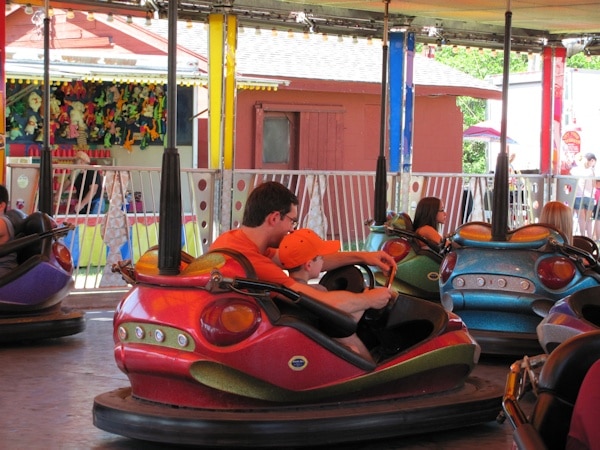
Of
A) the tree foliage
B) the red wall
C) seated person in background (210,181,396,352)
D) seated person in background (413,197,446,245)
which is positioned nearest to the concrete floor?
seated person in background (210,181,396,352)

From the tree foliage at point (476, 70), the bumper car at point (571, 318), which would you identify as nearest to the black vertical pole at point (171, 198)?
the bumper car at point (571, 318)

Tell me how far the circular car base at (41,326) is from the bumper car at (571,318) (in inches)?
90.8

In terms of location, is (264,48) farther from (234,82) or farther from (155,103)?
(234,82)

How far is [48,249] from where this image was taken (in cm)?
488

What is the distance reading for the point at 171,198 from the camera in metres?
3.26

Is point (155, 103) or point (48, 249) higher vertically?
point (155, 103)

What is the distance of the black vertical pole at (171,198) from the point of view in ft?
10.6

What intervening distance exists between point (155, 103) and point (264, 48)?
212 centimetres

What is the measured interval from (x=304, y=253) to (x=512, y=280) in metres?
1.55

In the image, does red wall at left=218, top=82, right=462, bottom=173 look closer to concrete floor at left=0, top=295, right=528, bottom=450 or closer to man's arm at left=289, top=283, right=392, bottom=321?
concrete floor at left=0, top=295, right=528, bottom=450

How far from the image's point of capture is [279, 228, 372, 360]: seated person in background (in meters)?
3.21

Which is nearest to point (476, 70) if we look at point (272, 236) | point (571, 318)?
point (571, 318)

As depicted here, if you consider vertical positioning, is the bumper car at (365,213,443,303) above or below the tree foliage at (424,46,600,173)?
below

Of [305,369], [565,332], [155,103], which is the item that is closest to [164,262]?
[305,369]
